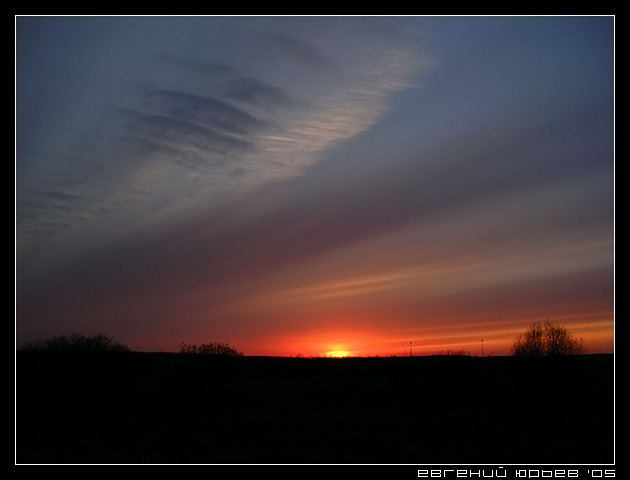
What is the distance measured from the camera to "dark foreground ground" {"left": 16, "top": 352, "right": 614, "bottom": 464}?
2283cm

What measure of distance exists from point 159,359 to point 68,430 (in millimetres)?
9807

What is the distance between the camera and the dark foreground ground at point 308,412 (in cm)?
2283

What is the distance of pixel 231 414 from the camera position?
29688mm

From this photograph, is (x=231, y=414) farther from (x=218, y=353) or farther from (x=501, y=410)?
(x=501, y=410)

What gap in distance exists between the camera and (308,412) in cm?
2956

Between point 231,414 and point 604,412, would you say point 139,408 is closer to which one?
point 231,414

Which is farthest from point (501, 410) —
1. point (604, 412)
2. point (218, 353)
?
point (218, 353)

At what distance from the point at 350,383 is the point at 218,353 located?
869 cm

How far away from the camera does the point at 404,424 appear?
90.0 ft

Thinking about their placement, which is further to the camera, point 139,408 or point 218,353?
point 218,353
